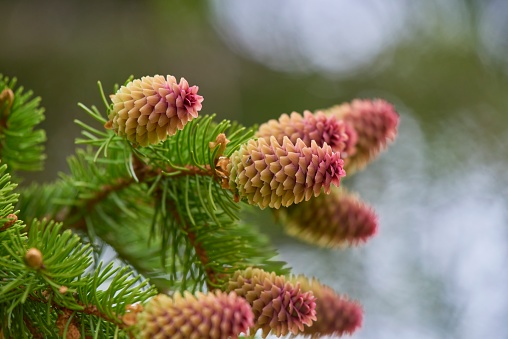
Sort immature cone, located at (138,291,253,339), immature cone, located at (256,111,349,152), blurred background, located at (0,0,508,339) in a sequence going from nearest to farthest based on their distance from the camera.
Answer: immature cone, located at (138,291,253,339) < immature cone, located at (256,111,349,152) < blurred background, located at (0,0,508,339)

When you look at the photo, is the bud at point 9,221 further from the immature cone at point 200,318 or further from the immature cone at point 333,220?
the immature cone at point 333,220

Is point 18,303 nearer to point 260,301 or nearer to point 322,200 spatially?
point 260,301

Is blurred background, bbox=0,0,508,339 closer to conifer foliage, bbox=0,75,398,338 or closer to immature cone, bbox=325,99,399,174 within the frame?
conifer foliage, bbox=0,75,398,338

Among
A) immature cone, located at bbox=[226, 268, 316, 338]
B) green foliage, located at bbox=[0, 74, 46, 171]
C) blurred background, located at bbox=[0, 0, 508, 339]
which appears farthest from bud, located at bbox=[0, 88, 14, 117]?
blurred background, located at bbox=[0, 0, 508, 339]

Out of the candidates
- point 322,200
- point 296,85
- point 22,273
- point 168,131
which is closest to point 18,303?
point 22,273

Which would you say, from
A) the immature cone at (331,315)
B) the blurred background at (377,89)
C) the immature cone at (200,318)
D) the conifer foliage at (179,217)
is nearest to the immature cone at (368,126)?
the conifer foliage at (179,217)
